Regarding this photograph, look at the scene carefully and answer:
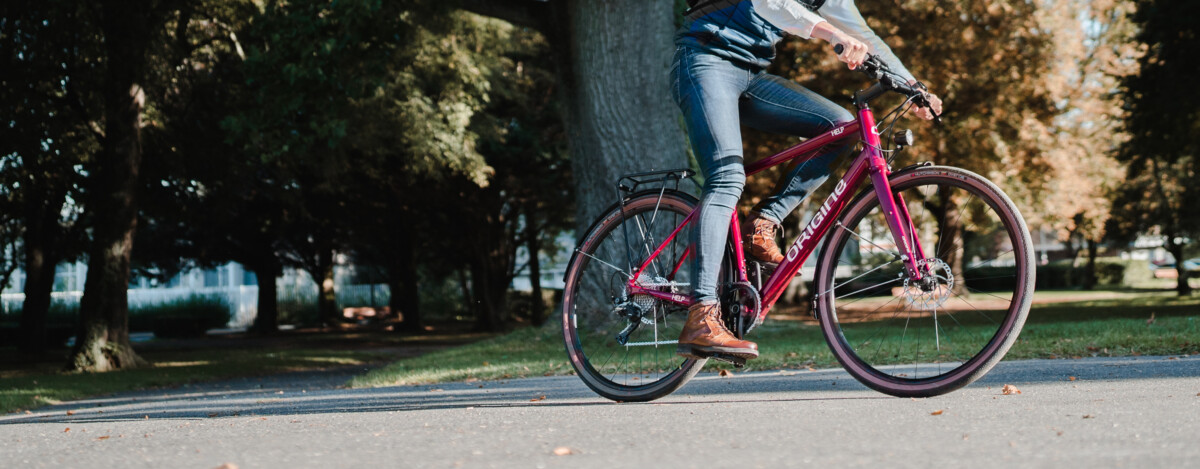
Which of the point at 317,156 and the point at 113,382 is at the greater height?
the point at 317,156

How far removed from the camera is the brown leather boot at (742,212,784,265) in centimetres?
428

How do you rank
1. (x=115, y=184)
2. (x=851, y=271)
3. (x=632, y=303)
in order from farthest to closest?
(x=115, y=184) < (x=632, y=303) < (x=851, y=271)

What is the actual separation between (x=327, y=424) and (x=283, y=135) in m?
10.1


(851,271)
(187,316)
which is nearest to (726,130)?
(851,271)

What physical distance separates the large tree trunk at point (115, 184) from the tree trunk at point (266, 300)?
1646 centimetres

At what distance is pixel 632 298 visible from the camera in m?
4.70

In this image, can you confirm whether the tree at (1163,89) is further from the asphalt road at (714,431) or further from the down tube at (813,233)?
the down tube at (813,233)

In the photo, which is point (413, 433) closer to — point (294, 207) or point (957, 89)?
point (957, 89)

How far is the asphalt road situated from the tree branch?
23.4ft

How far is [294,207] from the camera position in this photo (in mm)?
26016

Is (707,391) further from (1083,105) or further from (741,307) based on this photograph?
(1083,105)

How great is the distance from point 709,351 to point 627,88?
21.1 ft

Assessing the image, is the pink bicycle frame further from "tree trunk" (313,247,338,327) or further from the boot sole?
"tree trunk" (313,247,338,327)

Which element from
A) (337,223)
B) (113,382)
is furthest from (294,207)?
(113,382)
